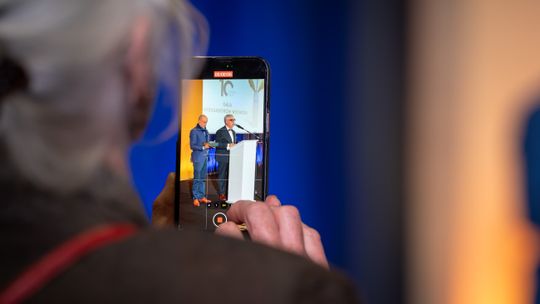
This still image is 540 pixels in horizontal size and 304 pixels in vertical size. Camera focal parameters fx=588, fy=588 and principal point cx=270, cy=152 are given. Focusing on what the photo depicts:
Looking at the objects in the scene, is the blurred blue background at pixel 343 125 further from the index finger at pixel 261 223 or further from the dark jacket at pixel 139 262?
the dark jacket at pixel 139 262

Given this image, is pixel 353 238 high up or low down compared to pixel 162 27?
down

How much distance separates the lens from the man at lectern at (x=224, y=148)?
88 centimetres

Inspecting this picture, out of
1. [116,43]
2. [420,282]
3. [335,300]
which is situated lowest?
[420,282]

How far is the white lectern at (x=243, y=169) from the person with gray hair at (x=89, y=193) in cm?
58

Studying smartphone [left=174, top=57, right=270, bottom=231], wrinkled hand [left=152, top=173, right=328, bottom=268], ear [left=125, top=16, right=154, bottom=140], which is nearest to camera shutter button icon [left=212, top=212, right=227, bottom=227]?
smartphone [left=174, top=57, right=270, bottom=231]

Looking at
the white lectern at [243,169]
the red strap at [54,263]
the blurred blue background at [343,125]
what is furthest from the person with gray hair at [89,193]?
the blurred blue background at [343,125]

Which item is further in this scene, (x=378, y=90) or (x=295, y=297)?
(x=378, y=90)

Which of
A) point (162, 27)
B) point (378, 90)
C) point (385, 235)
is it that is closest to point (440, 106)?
point (378, 90)

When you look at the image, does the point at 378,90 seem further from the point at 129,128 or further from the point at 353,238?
the point at 129,128

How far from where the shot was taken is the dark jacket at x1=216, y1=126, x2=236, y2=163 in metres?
0.88

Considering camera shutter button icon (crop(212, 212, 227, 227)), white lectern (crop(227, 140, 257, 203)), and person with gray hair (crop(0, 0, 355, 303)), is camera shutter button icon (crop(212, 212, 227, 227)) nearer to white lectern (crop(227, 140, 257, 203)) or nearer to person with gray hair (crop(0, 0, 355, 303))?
white lectern (crop(227, 140, 257, 203))

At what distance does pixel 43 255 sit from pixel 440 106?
96 centimetres

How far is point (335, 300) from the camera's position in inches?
9.7

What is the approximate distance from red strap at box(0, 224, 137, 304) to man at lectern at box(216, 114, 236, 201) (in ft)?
2.13
